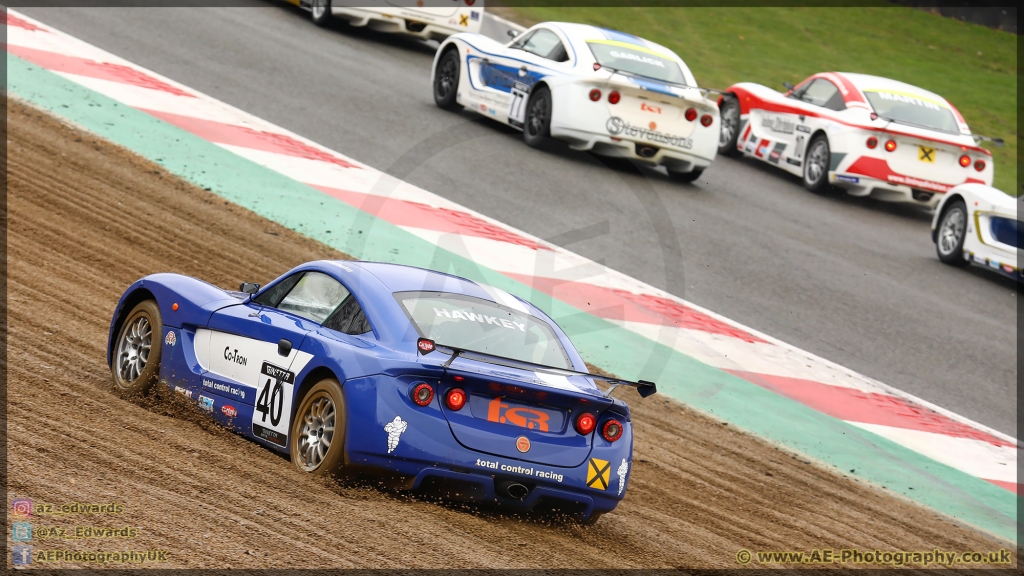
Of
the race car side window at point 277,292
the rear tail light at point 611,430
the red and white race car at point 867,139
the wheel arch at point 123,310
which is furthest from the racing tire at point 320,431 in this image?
the red and white race car at point 867,139

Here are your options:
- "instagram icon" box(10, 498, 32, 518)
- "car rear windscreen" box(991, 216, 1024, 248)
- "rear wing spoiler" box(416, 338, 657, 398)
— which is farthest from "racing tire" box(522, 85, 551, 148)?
"instagram icon" box(10, 498, 32, 518)

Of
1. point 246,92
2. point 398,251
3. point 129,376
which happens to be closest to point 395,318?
point 129,376

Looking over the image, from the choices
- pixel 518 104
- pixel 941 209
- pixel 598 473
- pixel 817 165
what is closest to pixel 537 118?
pixel 518 104

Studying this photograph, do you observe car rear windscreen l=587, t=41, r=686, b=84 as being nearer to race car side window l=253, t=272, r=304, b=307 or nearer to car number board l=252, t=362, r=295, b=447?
race car side window l=253, t=272, r=304, b=307

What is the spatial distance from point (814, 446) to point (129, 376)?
14.2ft

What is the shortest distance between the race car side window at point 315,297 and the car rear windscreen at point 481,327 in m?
0.38

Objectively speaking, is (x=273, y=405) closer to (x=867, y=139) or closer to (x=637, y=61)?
(x=637, y=61)

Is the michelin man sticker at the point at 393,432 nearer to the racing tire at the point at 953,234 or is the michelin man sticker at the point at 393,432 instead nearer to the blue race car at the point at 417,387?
the blue race car at the point at 417,387

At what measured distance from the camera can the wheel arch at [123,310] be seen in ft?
22.5

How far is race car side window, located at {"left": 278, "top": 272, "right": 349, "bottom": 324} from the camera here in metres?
5.88

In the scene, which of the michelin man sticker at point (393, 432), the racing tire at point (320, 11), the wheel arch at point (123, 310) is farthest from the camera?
the racing tire at point (320, 11)

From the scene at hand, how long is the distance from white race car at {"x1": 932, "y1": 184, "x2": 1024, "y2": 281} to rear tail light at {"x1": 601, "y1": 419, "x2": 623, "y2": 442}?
819 cm

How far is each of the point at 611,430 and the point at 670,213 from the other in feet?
24.9

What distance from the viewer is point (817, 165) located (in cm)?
1548
